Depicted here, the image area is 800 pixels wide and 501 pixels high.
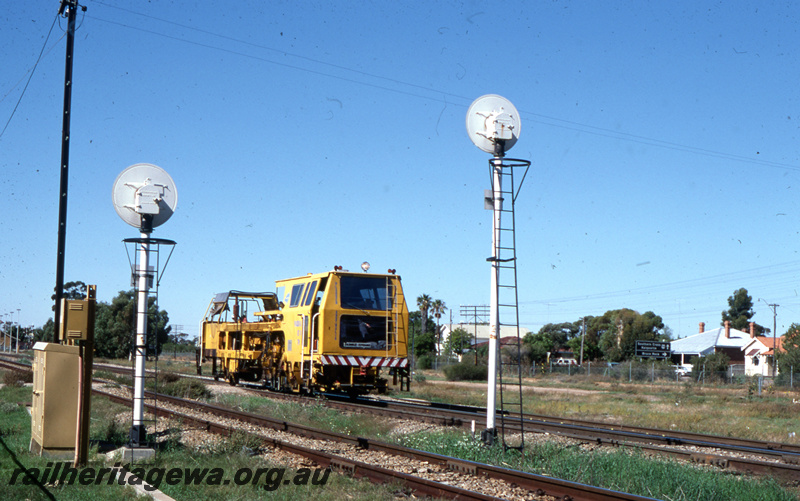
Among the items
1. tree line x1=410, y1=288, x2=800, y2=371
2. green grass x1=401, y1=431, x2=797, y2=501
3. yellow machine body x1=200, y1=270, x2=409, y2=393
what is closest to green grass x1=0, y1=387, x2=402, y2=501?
green grass x1=401, y1=431, x2=797, y2=501

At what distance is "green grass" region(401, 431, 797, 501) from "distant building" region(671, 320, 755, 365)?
3118 inches

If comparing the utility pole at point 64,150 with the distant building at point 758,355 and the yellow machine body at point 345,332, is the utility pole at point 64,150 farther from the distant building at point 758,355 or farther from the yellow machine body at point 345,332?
the distant building at point 758,355

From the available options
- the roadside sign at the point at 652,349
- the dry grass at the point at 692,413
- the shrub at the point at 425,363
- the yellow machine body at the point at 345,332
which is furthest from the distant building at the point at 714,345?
the yellow machine body at the point at 345,332

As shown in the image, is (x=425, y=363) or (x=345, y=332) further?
(x=425, y=363)

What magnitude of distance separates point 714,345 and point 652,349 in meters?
19.5

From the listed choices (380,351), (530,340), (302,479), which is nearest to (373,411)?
(380,351)

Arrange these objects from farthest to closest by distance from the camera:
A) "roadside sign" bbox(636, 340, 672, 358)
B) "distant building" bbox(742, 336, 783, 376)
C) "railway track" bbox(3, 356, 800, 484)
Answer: "distant building" bbox(742, 336, 783, 376), "roadside sign" bbox(636, 340, 672, 358), "railway track" bbox(3, 356, 800, 484)

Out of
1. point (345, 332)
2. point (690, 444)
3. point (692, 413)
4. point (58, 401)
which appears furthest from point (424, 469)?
point (692, 413)

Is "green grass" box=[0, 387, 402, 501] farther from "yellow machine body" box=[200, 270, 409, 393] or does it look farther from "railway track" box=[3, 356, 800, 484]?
"yellow machine body" box=[200, 270, 409, 393]

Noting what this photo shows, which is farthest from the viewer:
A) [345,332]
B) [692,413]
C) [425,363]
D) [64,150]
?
[425,363]

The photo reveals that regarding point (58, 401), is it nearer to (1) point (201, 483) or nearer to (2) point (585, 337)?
(1) point (201, 483)

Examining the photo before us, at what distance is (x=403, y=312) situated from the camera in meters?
19.0

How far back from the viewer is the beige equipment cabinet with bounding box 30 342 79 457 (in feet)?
30.8

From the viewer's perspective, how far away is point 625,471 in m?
8.90
